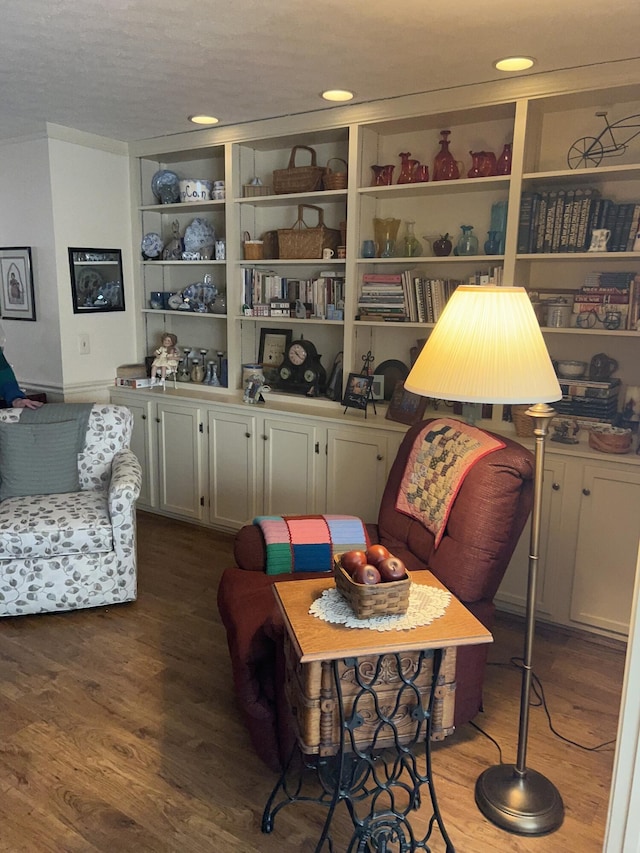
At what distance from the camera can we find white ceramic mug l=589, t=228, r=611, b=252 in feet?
9.33

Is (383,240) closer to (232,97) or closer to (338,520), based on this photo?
(232,97)

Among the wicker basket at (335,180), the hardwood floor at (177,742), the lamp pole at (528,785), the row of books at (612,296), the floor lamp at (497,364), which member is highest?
the wicker basket at (335,180)

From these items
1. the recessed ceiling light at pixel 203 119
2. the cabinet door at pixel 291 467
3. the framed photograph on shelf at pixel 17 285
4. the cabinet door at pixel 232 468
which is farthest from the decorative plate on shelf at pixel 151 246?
Answer: the cabinet door at pixel 291 467

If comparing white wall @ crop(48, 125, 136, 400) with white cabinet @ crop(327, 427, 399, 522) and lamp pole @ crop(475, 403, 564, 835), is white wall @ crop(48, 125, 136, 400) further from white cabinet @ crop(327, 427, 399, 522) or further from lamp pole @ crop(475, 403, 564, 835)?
lamp pole @ crop(475, 403, 564, 835)

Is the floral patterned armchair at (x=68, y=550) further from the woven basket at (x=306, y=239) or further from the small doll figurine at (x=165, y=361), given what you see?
the woven basket at (x=306, y=239)

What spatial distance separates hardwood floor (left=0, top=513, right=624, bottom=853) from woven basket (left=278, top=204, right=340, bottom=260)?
194 cm

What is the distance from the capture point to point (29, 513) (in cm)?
301

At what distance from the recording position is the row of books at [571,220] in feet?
9.27

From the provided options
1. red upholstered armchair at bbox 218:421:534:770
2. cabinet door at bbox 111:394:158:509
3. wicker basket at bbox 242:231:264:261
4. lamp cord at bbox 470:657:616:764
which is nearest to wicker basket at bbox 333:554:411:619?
red upholstered armchair at bbox 218:421:534:770

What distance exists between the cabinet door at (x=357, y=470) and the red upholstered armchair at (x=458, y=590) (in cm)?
96

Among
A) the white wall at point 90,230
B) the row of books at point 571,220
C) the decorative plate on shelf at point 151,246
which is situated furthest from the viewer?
the decorative plate on shelf at point 151,246

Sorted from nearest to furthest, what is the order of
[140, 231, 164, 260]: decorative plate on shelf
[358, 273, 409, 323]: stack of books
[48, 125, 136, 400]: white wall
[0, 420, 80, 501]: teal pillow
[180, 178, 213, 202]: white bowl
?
1. [0, 420, 80, 501]: teal pillow
2. [358, 273, 409, 323]: stack of books
3. [48, 125, 136, 400]: white wall
4. [180, 178, 213, 202]: white bowl
5. [140, 231, 164, 260]: decorative plate on shelf

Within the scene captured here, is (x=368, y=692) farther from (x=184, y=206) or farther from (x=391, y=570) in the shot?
(x=184, y=206)

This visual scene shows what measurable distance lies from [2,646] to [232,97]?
106 inches
